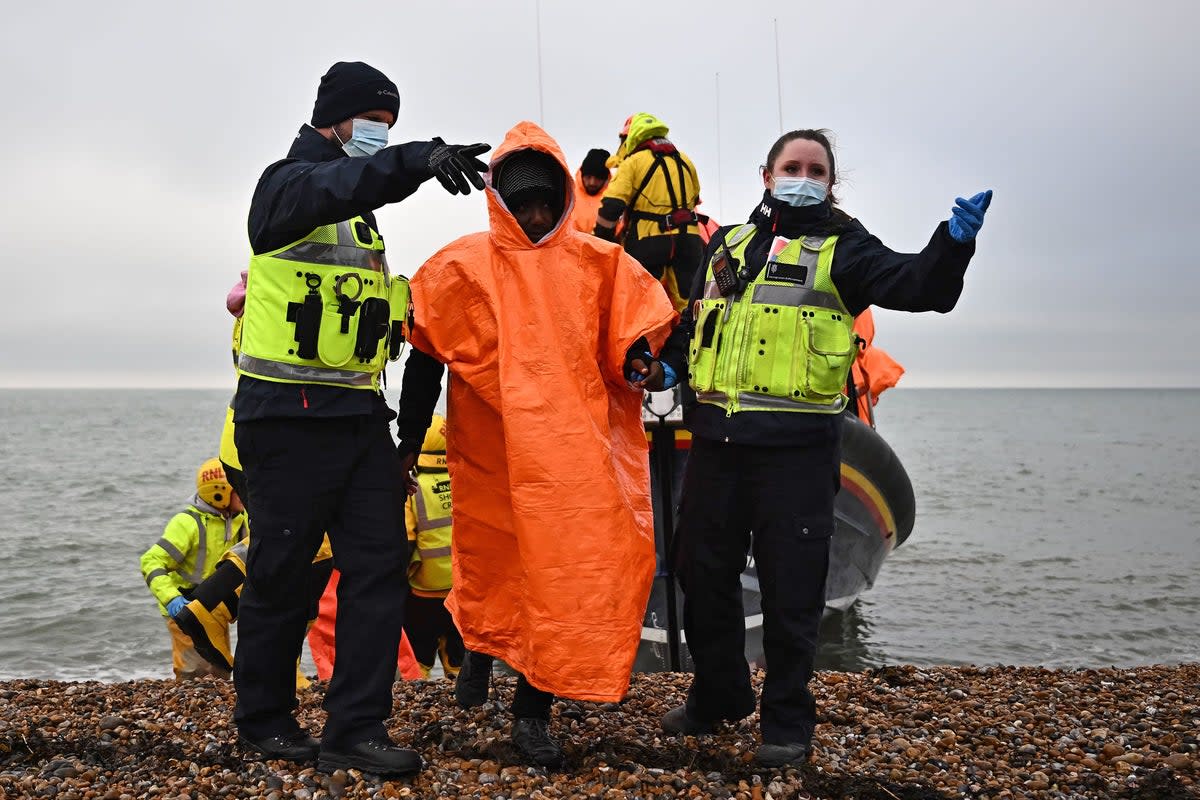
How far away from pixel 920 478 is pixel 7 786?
26973 mm

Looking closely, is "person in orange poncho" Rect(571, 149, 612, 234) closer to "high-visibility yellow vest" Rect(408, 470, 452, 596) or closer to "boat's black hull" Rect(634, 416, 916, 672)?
"boat's black hull" Rect(634, 416, 916, 672)

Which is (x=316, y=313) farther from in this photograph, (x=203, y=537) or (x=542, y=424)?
(x=203, y=537)

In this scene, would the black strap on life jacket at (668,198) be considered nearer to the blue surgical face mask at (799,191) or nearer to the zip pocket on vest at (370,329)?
the blue surgical face mask at (799,191)

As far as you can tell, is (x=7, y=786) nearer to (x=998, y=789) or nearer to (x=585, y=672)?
(x=585, y=672)

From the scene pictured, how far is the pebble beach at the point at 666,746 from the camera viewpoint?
10.9 ft

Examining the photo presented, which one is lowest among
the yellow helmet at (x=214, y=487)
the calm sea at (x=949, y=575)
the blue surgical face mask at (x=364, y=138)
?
the calm sea at (x=949, y=575)

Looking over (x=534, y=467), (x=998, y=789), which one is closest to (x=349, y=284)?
(x=534, y=467)

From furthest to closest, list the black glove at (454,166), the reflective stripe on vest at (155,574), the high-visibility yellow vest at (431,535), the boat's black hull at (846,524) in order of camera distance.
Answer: the boat's black hull at (846,524), the high-visibility yellow vest at (431,535), the reflective stripe on vest at (155,574), the black glove at (454,166)

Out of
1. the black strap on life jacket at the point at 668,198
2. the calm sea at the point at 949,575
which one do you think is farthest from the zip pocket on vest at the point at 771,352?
the calm sea at the point at 949,575

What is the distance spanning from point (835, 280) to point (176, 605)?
3.78 metres

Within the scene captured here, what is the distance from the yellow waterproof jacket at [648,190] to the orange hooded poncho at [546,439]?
3060mm

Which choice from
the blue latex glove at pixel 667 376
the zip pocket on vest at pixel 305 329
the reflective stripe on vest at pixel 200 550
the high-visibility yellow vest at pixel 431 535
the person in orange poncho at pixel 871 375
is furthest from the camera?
the person in orange poncho at pixel 871 375

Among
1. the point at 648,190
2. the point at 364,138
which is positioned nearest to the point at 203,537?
the point at 648,190

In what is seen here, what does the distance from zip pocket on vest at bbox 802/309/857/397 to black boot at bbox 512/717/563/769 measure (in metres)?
1.39
